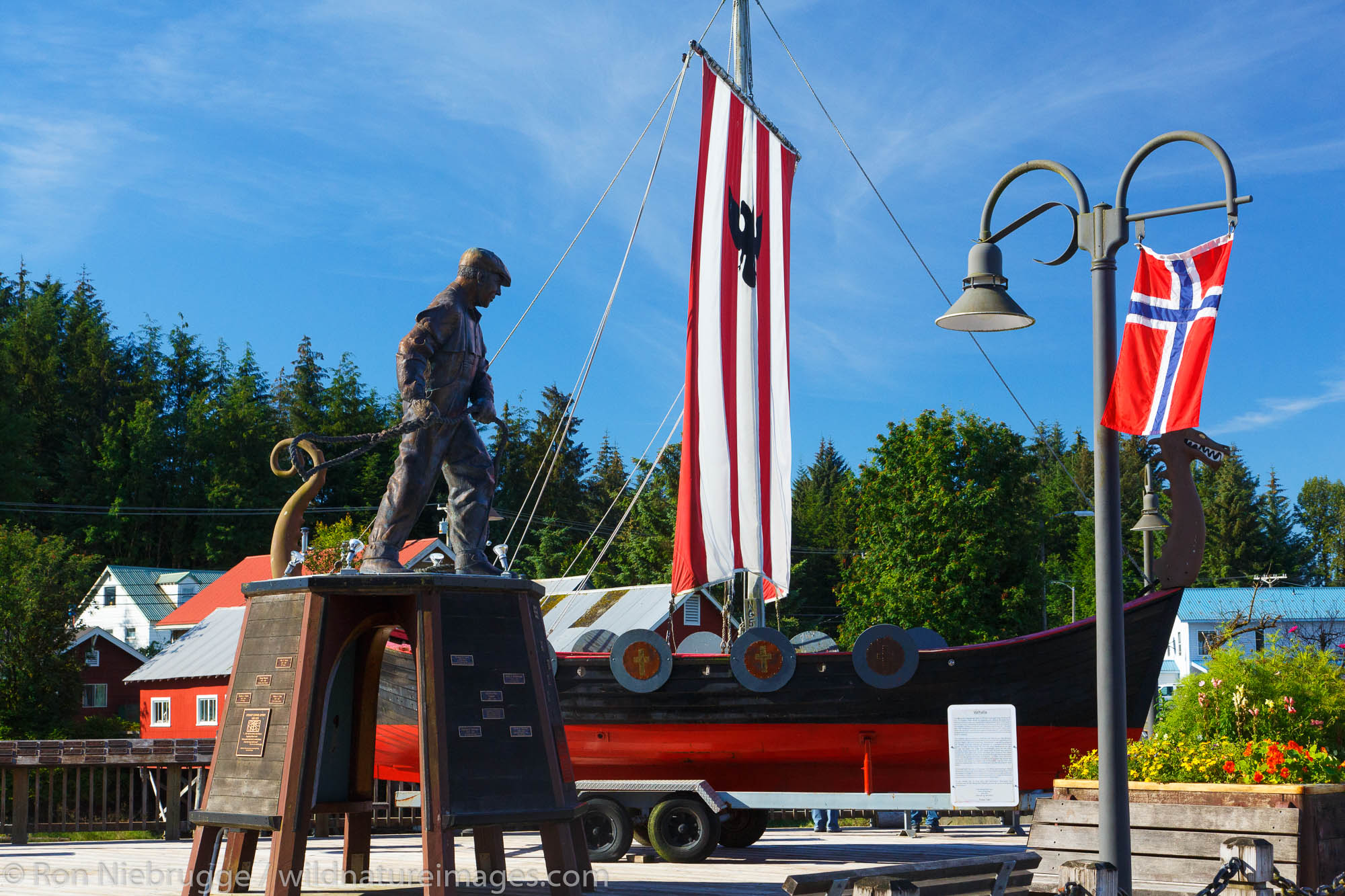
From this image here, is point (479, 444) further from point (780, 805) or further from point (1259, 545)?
point (1259, 545)

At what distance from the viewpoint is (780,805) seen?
11.5m

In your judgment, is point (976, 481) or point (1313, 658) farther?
point (976, 481)

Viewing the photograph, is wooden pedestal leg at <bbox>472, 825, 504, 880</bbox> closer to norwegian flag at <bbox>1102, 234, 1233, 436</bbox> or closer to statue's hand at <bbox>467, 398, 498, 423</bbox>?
statue's hand at <bbox>467, 398, 498, 423</bbox>

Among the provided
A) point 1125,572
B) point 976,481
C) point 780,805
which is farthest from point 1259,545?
point 780,805

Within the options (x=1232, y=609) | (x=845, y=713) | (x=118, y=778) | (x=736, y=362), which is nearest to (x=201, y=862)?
(x=845, y=713)

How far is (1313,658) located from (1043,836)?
2.52m

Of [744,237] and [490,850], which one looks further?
[744,237]

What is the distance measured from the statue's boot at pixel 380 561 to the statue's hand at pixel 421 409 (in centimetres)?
83

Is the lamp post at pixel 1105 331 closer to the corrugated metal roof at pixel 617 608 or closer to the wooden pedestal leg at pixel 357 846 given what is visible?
the wooden pedestal leg at pixel 357 846

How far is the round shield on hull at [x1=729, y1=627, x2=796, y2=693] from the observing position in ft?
39.6

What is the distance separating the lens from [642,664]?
12.3 meters

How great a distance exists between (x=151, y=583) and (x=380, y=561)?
51659mm

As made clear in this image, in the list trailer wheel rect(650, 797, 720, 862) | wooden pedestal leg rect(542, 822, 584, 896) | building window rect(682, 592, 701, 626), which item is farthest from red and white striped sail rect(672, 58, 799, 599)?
building window rect(682, 592, 701, 626)

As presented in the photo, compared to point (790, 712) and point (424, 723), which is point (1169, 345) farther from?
point (790, 712)
